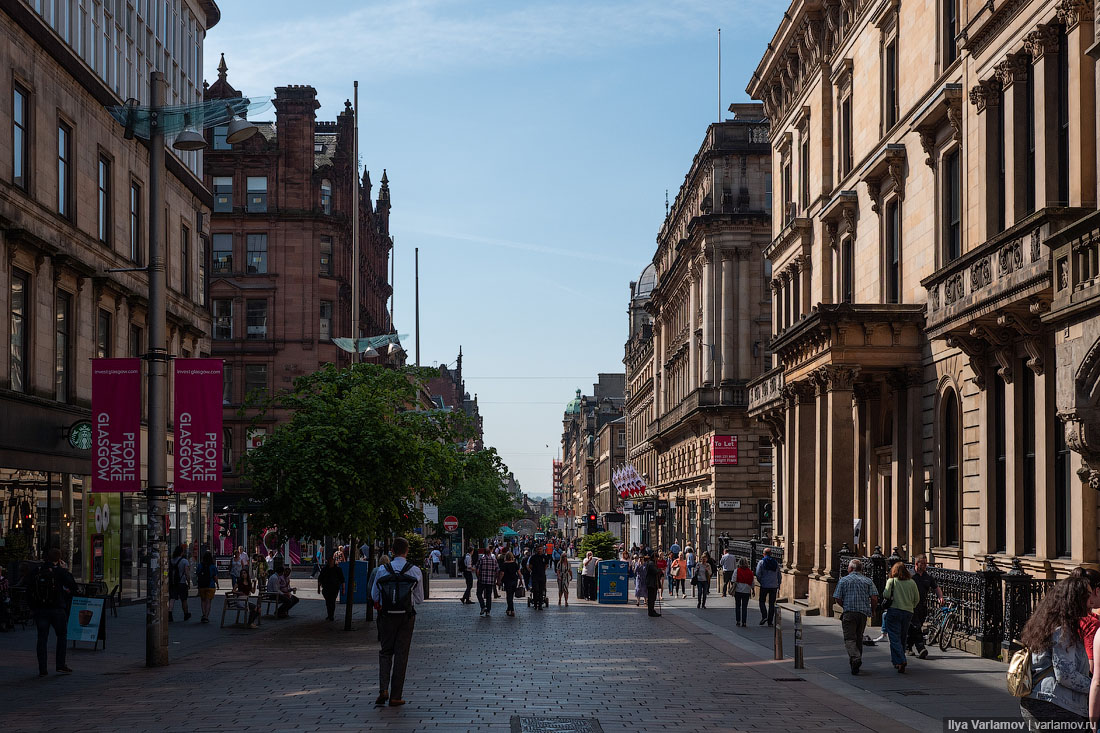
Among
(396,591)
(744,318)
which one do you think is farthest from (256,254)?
(396,591)

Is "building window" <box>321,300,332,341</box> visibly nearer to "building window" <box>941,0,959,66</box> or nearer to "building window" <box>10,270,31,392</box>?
"building window" <box>10,270,31,392</box>

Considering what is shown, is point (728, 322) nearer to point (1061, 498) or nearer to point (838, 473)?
point (838, 473)

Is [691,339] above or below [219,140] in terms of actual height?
below

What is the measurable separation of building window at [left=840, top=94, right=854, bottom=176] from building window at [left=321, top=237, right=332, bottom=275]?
129ft

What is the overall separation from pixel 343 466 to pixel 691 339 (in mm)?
39984

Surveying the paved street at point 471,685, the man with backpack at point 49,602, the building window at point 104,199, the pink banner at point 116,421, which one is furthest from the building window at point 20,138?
the man with backpack at point 49,602

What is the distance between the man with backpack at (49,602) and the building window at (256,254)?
51.1 meters

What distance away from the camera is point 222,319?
6850 cm

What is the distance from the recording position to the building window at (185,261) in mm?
42184

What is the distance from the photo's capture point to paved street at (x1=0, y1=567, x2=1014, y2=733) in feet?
45.3

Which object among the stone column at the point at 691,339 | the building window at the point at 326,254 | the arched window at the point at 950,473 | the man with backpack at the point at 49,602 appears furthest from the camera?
the building window at the point at 326,254

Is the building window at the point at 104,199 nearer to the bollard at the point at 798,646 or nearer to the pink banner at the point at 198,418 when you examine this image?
the pink banner at the point at 198,418

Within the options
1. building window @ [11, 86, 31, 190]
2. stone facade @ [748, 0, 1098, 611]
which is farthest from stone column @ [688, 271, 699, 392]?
building window @ [11, 86, 31, 190]

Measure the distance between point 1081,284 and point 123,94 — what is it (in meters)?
27.7
